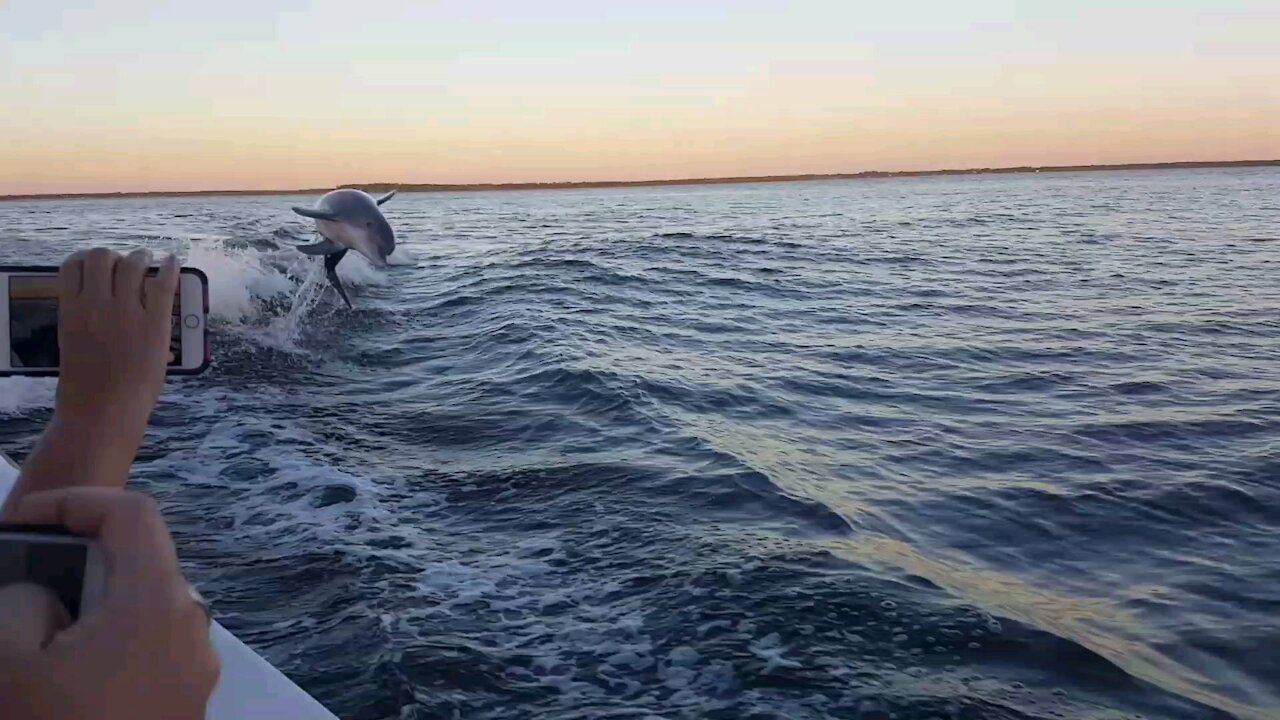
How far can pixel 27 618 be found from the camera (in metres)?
0.85

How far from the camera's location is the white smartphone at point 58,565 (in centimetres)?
92

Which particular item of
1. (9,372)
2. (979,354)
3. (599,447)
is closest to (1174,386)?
(979,354)

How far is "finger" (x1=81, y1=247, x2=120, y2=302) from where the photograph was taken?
164 centimetres

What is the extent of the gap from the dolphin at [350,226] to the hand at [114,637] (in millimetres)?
7895

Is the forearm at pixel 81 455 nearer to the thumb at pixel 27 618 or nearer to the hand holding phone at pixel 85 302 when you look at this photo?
the hand holding phone at pixel 85 302

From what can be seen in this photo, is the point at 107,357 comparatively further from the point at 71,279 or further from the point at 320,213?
the point at 320,213

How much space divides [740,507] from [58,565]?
482 centimetres

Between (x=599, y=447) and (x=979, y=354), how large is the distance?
5.42 meters

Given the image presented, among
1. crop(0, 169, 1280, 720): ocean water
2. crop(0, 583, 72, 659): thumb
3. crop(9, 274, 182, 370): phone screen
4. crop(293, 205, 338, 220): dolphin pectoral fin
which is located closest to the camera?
crop(0, 583, 72, 659): thumb

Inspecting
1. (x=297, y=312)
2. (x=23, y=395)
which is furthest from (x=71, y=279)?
(x=297, y=312)

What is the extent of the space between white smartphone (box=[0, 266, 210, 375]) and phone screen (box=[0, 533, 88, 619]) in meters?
0.89

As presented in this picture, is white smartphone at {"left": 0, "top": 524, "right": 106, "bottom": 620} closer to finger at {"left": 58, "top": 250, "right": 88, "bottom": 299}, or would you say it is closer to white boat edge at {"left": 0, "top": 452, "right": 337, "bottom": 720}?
Result: finger at {"left": 58, "top": 250, "right": 88, "bottom": 299}

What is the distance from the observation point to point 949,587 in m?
4.60

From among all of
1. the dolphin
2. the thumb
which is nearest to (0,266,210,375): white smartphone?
the thumb
